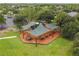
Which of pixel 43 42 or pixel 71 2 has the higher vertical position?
pixel 71 2

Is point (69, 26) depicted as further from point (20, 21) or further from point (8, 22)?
point (8, 22)

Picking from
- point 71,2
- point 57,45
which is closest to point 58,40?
point 57,45

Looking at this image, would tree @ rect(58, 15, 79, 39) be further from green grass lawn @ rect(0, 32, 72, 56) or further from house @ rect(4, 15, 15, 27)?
house @ rect(4, 15, 15, 27)

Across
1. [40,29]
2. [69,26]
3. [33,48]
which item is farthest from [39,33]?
[69,26]

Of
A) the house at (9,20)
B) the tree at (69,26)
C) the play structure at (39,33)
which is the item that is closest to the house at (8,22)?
the house at (9,20)

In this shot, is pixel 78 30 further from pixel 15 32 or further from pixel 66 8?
pixel 15 32

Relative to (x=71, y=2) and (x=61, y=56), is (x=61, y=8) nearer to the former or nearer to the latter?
(x=71, y=2)
